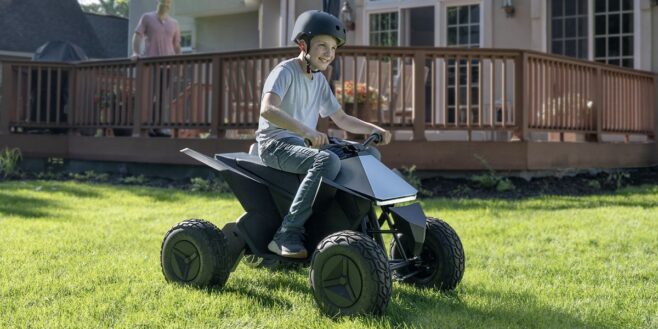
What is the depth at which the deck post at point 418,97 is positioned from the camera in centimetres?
771

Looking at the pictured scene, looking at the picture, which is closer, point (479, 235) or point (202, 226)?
point (202, 226)

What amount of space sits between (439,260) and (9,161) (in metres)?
7.76

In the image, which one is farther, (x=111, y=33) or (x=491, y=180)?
(x=111, y=33)

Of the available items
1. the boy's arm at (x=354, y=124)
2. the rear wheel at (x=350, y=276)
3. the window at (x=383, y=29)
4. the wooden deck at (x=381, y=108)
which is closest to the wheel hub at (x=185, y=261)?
the rear wheel at (x=350, y=276)

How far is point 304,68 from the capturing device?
3.33m

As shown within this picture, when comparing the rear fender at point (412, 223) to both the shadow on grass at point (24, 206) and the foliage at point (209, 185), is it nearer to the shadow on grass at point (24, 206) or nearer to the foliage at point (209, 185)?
the shadow on grass at point (24, 206)

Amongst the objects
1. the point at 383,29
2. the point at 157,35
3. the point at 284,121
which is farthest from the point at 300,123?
the point at 383,29

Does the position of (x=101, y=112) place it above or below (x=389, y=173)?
above

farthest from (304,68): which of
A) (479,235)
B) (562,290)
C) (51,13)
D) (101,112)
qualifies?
(51,13)

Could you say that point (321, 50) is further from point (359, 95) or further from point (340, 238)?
point (359, 95)

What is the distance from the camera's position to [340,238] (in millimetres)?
2826

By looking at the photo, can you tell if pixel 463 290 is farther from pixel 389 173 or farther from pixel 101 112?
pixel 101 112

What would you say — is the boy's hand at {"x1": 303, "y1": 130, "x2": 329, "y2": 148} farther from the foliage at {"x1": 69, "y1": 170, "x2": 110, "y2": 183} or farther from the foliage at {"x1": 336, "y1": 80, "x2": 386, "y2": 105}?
the foliage at {"x1": 69, "y1": 170, "x2": 110, "y2": 183}

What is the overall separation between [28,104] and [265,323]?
8491 mm
